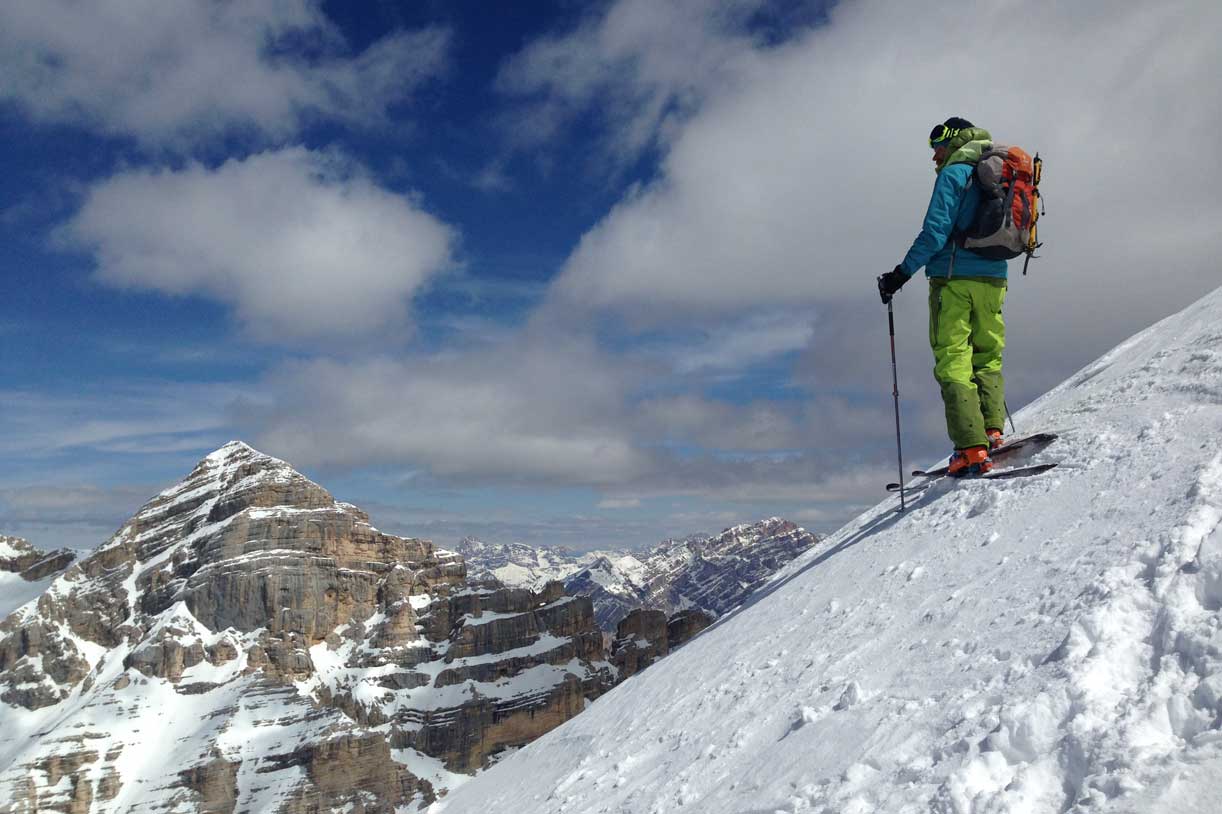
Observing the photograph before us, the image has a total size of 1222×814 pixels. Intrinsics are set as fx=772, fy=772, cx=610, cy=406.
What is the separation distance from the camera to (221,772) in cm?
13875

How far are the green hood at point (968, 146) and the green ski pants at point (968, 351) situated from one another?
152 cm

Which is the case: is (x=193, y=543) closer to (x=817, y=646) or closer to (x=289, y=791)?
(x=289, y=791)

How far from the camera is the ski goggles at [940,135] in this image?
1057 centimetres

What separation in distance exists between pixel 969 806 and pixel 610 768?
13.1ft

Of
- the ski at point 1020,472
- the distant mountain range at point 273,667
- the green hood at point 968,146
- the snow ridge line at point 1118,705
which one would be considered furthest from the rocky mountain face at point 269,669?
the snow ridge line at point 1118,705

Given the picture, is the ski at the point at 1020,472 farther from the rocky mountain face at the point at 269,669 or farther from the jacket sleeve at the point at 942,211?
the rocky mountain face at the point at 269,669

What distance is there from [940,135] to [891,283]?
2.14m

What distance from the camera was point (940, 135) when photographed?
10664 millimetres

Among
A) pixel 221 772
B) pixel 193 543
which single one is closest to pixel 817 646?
pixel 221 772

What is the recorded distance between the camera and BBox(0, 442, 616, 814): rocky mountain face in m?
139

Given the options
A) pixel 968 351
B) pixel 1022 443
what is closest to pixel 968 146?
pixel 968 351

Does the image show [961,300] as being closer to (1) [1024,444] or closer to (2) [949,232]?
(2) [949,232]

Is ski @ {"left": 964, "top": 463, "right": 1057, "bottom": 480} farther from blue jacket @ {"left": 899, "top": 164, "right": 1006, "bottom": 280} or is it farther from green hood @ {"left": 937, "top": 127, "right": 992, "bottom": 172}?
green hood @ {"left": 937, "top": 127, "right": 992, "bottom": 172}

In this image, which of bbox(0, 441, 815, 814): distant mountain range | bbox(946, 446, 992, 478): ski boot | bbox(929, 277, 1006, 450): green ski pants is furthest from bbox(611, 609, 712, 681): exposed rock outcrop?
bbox(946, 446, 992, 478): ski boot
